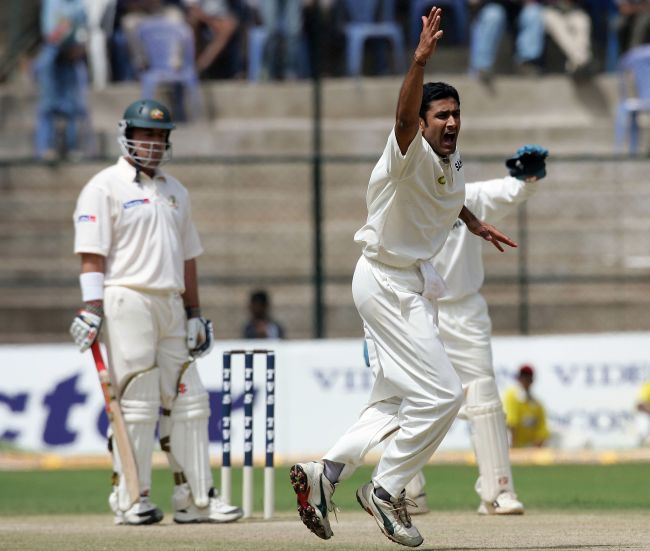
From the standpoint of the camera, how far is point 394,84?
20.8m

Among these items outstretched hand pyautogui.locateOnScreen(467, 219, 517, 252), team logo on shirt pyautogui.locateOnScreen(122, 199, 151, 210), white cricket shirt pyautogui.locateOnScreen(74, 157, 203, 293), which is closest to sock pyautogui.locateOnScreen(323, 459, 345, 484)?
outstretched hand pyautogui.locateOnScreen(467, 219, 517, 252)

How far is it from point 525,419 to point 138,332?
256 inches

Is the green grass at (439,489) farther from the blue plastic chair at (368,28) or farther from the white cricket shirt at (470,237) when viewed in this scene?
the blue plastic chair at (368,28)

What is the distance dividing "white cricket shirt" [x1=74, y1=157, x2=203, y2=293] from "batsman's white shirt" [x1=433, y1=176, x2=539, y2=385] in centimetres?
153

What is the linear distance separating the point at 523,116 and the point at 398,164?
13924mm

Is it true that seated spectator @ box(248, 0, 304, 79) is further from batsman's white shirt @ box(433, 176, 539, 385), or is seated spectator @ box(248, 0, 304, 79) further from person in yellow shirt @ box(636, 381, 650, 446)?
batsman's white shirt @ box(433, 176, 539, 385)

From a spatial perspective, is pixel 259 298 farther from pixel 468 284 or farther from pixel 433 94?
pixel 433 94

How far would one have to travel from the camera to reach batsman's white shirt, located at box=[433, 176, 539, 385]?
9.23 metres

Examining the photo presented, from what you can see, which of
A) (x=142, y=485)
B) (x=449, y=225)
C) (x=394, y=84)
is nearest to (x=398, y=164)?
(x=449, y=225)

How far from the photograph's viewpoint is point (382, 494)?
721 centimetres

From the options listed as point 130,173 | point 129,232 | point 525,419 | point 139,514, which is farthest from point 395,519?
point 525,419

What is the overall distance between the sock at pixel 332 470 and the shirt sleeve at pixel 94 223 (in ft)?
6.52

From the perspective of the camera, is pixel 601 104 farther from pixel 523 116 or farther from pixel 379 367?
pixel 379 367

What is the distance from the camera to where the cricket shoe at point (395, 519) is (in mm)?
7137
